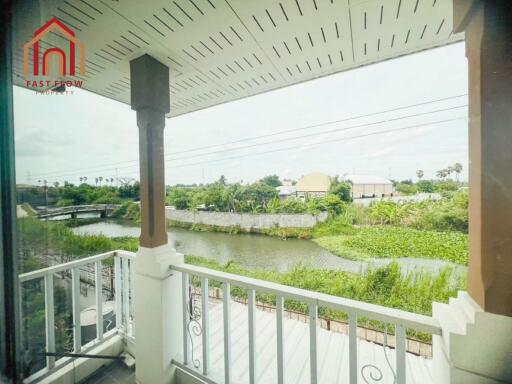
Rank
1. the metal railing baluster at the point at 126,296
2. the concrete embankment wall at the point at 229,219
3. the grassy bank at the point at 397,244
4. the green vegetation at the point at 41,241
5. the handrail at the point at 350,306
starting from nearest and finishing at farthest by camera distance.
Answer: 1. the green vegetation at the point at 41,241
2. the handrail at the point at 350,306
3. the grassy bank at the point at 397,244
4. the metal railing baluster at the point at 126,296
5. the concrete embankment wall at the point at 229,219

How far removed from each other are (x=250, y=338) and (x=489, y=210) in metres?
1.19

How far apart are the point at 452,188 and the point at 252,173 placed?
1615 mm

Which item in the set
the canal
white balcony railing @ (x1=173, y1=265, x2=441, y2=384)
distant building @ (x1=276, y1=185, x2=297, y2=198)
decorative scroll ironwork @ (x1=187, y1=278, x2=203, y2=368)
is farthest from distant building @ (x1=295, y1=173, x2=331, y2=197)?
decorative scroll ironwork @ (x1=187, y1=278, x2=203, y2=368)

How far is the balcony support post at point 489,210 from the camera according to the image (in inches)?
24.7

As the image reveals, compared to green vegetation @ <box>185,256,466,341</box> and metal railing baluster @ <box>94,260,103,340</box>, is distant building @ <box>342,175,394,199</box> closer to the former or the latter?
green vegetation @ <box>185,256,466,341</box>

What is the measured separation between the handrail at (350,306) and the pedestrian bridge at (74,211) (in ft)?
2.28

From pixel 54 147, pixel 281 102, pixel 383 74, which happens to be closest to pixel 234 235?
pixel 281 102

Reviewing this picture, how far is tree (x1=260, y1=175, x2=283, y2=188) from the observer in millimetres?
2129

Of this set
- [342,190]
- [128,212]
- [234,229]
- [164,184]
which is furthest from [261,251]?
[128,212]

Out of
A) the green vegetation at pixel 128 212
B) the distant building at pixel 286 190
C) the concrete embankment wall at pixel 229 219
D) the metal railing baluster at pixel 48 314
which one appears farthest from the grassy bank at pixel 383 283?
the metal railing baluster at pixel 48 314

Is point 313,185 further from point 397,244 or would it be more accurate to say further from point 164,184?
point 164,184

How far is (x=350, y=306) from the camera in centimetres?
91

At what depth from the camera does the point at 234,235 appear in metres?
2.10

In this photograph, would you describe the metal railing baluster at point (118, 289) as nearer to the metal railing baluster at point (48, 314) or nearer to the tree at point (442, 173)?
the metal railing baluster at point (48, 314)
